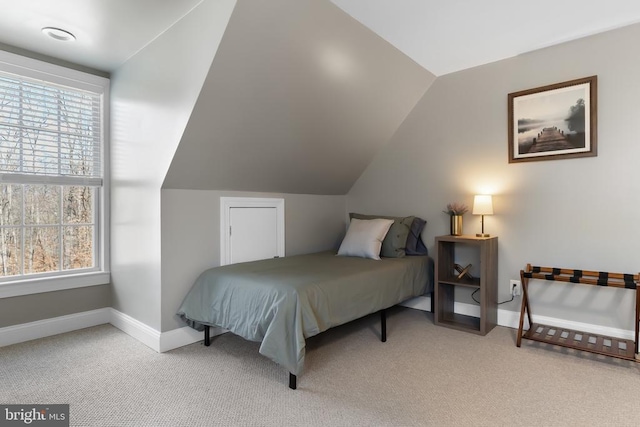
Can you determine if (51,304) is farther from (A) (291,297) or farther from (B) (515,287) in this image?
(B) (515,287)

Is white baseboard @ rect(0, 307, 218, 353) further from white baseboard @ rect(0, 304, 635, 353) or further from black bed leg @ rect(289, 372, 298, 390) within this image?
black bed leg @ rect(289, 372, 298, 390)

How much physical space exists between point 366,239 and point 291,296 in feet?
4.63

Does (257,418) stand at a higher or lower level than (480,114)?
lower

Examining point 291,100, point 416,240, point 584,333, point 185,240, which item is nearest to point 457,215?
point 416,240

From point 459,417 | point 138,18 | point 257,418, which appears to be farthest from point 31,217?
point 459,417

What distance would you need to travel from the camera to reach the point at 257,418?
1.73 meters

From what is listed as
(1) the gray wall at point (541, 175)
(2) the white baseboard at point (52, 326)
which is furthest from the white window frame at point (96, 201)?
(1) the gray wall at point (541, 175)

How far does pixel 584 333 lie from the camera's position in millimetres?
2658

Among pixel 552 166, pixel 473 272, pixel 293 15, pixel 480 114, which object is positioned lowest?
pixel 473 272

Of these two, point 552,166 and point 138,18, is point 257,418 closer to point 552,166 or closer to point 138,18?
point 138,18

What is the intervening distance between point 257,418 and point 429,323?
76.6 inches

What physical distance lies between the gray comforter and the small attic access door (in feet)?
0.80
